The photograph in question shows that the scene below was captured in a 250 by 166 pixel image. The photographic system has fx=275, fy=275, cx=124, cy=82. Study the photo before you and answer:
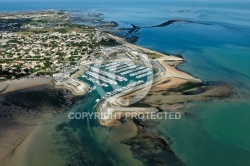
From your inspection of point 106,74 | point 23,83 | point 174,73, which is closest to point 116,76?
point 106,74

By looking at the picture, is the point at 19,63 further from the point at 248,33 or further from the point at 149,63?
the point at 248,33

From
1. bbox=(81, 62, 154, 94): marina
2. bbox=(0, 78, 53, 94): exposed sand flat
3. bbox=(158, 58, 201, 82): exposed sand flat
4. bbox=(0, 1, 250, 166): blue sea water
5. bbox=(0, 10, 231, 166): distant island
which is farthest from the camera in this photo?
bbox=(158, 58, 201, 82): exposed sand flat

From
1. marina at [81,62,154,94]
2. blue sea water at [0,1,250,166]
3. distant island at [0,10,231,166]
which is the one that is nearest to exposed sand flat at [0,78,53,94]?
distant island at [0,10,231,166]

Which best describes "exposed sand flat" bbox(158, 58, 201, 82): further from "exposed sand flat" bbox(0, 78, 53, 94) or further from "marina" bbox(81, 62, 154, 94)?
"exposed sand flat" bbox(0, 78, 53, 94)

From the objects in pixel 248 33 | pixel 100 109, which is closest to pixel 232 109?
pixel 100 109

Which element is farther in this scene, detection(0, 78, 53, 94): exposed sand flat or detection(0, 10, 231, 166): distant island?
detection(0, 78, 53, 94): exposed sand flat

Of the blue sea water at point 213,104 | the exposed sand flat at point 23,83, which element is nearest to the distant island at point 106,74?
the exposed sand flat at point 23,83

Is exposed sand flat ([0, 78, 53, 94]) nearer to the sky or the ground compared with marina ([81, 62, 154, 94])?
nearer to the ground

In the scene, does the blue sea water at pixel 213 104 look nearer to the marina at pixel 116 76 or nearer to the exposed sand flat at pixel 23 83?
the marina at pixel 116 76
